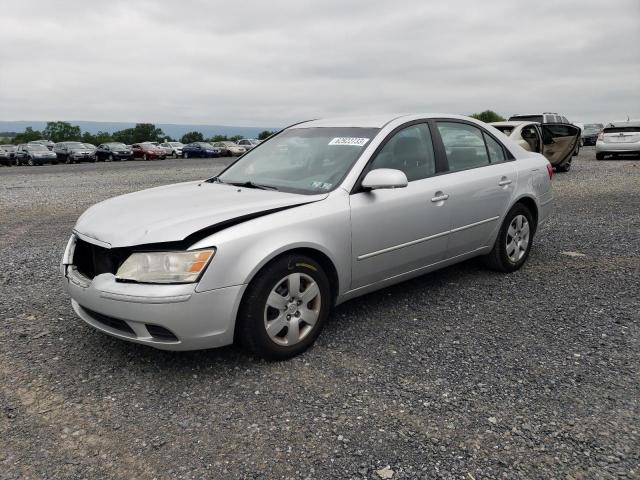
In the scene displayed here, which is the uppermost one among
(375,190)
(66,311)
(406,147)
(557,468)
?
(406,147)

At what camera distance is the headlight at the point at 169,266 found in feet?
9.73

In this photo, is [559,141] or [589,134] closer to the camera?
[559,141]

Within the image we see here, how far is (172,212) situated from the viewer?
3.31 m

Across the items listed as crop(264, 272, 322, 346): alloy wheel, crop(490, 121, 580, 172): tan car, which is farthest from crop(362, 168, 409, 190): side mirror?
crop(490, 121, 580, 172): tan car

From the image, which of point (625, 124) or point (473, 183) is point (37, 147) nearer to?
point (625, 124)

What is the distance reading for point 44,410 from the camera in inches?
113

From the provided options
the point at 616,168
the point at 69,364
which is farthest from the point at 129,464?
the point at 616,168

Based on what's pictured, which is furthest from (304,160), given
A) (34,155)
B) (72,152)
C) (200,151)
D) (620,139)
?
(200,151)

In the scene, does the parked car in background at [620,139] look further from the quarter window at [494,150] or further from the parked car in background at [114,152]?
the parked car in background at [114,152]

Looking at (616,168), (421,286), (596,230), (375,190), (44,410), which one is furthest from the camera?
(616,168)

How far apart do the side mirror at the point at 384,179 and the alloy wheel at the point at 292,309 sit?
0.77 meters

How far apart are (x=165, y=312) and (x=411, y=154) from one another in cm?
230

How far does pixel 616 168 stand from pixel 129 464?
17994mm

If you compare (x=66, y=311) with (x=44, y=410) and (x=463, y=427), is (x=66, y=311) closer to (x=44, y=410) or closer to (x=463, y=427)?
(x=44, y=410)
